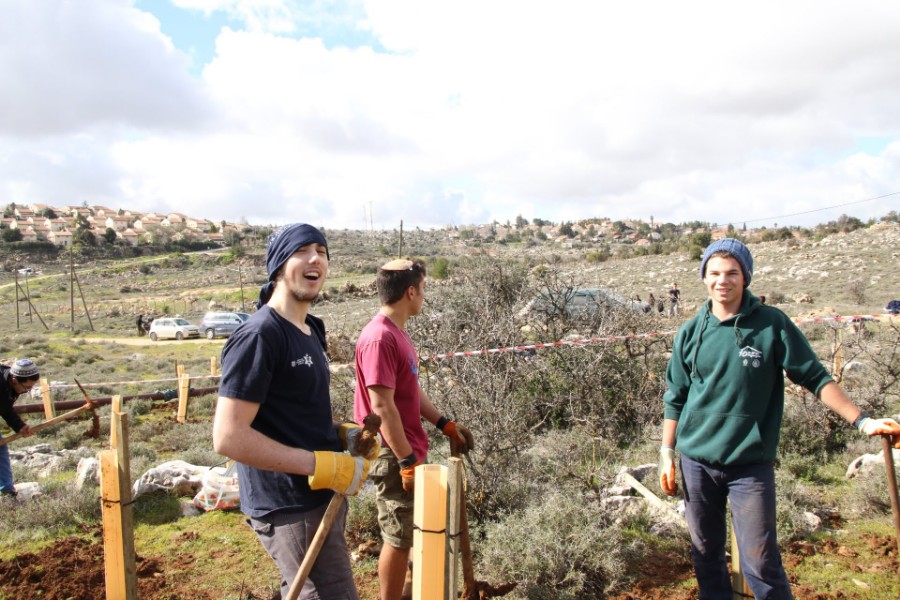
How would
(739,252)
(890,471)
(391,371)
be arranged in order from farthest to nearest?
(391,371) → (739,252) → (890,471)

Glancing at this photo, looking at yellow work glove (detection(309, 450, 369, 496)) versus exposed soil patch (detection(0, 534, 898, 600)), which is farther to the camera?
exposed soil patch (detection(0, 534, 898, 600))

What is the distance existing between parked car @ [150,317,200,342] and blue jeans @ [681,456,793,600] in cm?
2729

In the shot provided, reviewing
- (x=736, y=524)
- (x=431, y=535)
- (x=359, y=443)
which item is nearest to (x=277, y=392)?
(x=359, y=443)

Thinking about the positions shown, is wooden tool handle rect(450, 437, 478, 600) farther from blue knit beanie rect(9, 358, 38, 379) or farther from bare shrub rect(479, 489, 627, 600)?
blue knit beanie rect(9, 358, 38, 379)

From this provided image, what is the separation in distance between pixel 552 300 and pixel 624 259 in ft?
121

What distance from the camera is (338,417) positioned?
6391 millimetres

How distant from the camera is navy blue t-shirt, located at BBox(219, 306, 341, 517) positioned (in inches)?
69.1

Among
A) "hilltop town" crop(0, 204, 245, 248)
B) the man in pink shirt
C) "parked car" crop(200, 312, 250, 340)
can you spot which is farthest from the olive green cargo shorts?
"hilltop town" crop(0, 204, 245, 248)

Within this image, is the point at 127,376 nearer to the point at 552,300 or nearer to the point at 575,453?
the point at 552,300

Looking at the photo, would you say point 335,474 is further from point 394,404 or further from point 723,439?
point 723,439

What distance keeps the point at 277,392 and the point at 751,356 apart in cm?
186

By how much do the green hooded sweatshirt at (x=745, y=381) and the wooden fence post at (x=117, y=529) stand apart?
2498 mm

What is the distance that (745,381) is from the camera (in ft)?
7.92

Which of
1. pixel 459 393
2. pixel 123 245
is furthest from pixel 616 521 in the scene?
pixel 123 245
